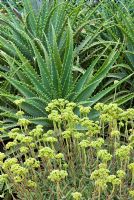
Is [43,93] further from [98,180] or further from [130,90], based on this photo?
[98,180]

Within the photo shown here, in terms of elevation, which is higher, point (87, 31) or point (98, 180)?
point (87, 31)

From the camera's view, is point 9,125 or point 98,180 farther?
point 9,125

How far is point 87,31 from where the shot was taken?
12.5ft

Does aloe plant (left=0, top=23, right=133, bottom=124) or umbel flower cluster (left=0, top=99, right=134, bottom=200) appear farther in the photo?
aloe plant (left=0, top=23, right=133, bottom=124)

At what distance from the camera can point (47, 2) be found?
3980 millimetres

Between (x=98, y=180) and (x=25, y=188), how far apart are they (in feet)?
1.65

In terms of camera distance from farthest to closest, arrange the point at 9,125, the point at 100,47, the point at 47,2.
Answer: the point at 47,2 < the point at 100,47 < the point at 9,125

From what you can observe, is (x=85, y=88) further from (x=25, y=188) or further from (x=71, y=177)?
(x=25, y=188)

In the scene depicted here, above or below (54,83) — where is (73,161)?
below

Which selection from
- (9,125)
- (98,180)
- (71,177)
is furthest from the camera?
(9,125)

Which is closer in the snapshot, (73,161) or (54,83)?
(73,161)

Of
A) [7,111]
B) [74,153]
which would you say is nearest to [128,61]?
[7,111]

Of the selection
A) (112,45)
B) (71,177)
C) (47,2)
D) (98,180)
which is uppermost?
(47,2)

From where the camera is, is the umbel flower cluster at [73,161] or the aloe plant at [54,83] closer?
the umbel flower cluster at [73,161]
